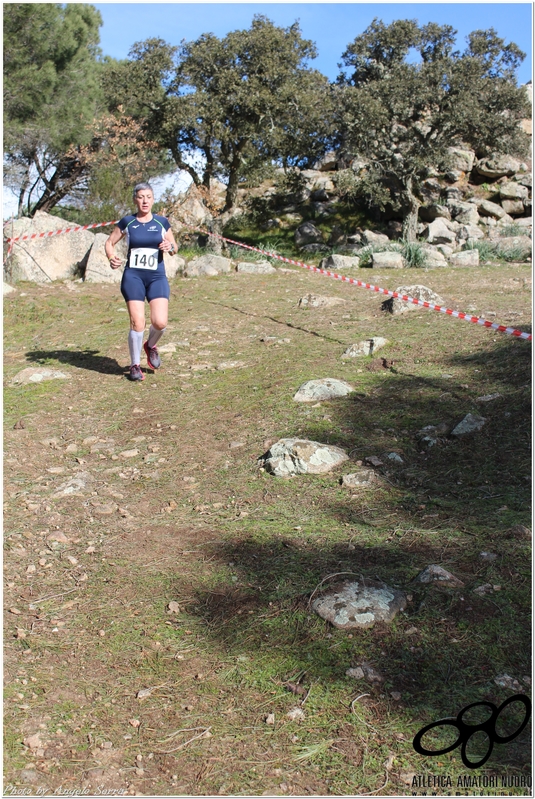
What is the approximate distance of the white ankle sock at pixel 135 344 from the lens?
687 centimetres

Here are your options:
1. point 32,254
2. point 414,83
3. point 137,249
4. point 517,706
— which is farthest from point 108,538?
point 414,83

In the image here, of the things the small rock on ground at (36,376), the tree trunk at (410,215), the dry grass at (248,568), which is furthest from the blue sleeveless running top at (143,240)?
the tree trunk at (410,215)

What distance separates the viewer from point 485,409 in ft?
17.7

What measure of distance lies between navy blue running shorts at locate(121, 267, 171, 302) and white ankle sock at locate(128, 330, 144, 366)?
1.11 feet

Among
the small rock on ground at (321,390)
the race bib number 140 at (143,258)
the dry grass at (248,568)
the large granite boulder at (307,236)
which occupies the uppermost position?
the large granite boulder at (307,236)

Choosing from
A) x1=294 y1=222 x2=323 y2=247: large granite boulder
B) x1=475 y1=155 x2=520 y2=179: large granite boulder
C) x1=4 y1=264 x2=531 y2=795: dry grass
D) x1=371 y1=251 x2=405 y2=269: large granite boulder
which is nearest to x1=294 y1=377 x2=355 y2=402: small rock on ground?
x1=4 y1=264 x2=531 y2=795: dry grass

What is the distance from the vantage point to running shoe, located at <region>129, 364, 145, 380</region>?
7082 mm

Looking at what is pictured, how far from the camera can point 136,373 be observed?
7082mm

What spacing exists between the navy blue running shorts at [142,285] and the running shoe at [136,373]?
2.21 ft

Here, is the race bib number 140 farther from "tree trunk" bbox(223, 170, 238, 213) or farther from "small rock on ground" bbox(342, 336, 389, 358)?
"tree trunk" bbox(223, 170, 238, 213)

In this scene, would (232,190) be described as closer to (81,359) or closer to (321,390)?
(81,359)

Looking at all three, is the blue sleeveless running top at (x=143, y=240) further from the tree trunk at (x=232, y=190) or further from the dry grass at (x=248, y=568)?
the tree trunk at (x=232, y=190)

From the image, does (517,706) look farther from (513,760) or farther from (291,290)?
(291,290)

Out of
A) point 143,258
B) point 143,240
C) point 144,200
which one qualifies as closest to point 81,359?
point 143,258
